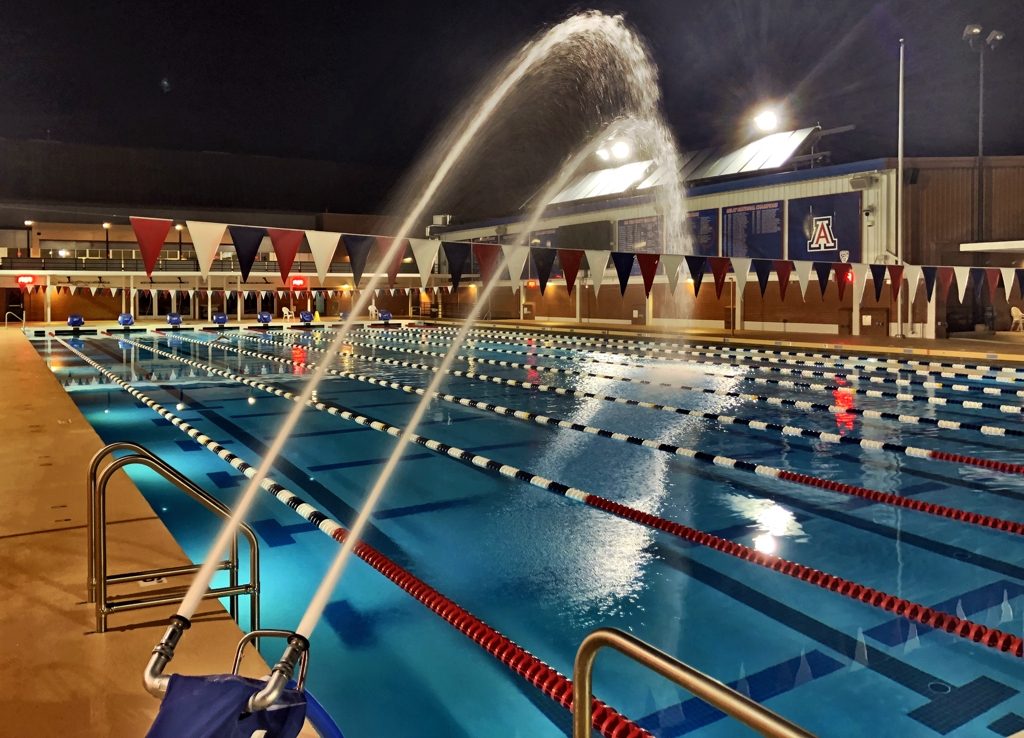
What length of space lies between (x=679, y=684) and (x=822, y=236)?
76.4 feet

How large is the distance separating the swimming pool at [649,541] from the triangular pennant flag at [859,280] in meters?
4.41

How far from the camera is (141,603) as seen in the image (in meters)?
3.25

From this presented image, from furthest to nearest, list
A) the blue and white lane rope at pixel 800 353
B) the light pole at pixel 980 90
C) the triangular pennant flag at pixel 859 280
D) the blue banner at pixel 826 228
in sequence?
the blue banner at pixel 826 228
the light pole at pixel 980 90
the triangular pennant flag at pixel 859 280
the blue and white lane rope at pixel 800 353

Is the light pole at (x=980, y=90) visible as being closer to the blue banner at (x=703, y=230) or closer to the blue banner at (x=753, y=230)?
the blue banner at (x=753, y=230)

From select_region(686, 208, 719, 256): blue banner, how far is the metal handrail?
25791 millimetres

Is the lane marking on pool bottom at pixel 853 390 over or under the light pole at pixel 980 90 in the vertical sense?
under

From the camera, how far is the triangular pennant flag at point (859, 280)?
16.6m

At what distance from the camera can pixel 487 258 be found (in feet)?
39.6

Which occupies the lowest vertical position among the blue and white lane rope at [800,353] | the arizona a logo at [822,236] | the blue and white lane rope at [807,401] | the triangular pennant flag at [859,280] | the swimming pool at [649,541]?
the swimming pool at [649,541]

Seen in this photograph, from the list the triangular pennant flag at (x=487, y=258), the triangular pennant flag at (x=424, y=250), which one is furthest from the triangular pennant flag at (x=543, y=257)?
the triangular pennant flag at (x=424, y=250)

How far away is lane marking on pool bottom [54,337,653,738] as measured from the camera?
9.92 feet

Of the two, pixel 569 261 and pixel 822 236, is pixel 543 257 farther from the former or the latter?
pixel 822 236

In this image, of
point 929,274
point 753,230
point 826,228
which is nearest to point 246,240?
point 929,274

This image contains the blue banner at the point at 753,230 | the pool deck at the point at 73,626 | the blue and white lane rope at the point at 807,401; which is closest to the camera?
the pool deck at the point at 73,626
